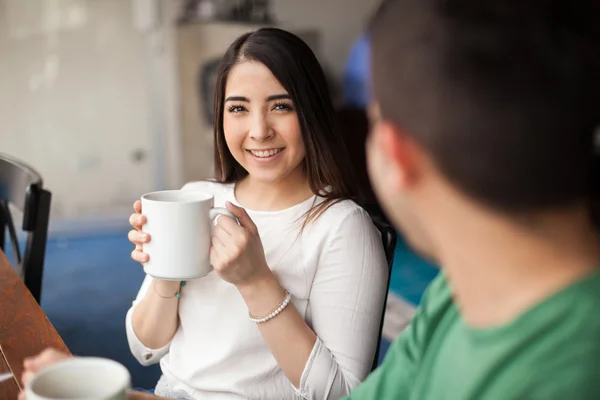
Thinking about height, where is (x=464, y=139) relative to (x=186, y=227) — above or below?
above

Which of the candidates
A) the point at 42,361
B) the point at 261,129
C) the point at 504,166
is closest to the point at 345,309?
the point at 261,129

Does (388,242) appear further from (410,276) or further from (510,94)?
(410,276)

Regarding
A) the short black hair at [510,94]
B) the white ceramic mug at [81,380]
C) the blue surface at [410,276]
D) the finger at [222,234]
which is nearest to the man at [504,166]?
the short black hair at [510,94]

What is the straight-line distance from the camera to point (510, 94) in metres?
0.38

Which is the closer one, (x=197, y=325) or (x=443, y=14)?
(x=443, y=14)

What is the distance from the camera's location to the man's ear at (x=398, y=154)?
45 cm

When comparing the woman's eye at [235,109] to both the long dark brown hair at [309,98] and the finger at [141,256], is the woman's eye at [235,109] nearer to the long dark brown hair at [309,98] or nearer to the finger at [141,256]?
the long dark brown hair at [309,98]

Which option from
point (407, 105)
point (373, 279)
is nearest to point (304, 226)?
point (373, 279)

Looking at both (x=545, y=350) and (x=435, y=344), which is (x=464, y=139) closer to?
(x=545, y=350)

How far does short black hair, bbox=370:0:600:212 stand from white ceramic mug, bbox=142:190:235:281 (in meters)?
0.45

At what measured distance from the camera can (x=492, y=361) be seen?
424 mm

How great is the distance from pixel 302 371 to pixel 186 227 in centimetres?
28

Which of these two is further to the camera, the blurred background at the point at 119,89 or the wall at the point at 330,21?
the wall at the point at 330,21

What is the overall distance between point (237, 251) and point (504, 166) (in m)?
0.49
